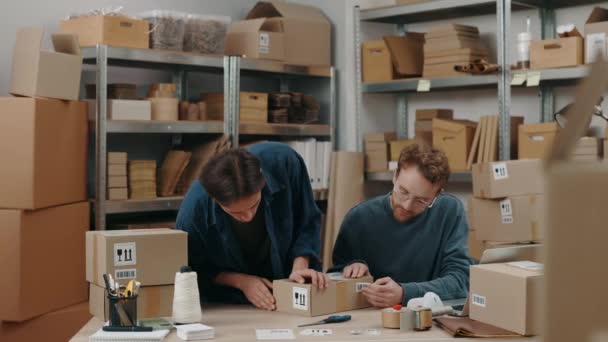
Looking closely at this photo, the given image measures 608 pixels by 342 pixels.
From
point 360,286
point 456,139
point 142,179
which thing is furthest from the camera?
point 456,139

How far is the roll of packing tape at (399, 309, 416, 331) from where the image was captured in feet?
8.17

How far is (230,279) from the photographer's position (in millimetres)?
2934

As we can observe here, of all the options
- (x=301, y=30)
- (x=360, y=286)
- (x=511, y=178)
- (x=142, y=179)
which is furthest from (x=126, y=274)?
(x=301, y=30)

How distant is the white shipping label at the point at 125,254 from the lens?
256 centimetres

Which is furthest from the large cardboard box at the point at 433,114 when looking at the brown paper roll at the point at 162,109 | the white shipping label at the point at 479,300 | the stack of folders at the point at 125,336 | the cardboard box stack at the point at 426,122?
the stack of folders at the point at 125,336

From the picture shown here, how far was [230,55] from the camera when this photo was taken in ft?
17.4

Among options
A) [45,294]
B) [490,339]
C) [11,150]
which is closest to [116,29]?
[11,150]

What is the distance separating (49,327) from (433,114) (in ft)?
8.57

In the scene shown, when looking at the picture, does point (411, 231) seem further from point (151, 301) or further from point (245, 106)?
point (245, 106)

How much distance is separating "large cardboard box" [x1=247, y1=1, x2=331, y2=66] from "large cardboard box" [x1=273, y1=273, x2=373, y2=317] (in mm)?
2917

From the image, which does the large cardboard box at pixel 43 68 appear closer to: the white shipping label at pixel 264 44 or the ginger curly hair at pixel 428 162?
the white shipping label at pixel 264 44

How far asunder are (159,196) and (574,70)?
2.41 meters

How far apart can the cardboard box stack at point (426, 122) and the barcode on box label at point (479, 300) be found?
2816mm

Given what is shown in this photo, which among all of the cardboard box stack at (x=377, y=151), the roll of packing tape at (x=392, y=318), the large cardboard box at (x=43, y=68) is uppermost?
the large cardboard box at (x=43, y=68)
